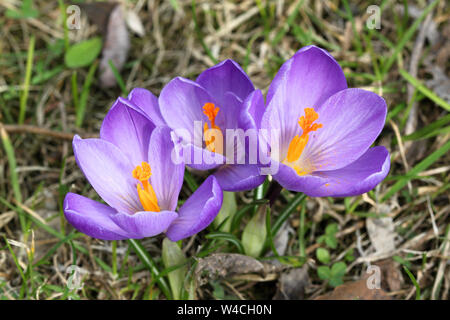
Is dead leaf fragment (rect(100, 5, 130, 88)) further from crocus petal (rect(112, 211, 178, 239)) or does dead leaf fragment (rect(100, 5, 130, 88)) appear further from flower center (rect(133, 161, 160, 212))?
crocus petal (rect(112, 211, 178, 239))

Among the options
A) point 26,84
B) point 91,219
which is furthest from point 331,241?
point 26,84

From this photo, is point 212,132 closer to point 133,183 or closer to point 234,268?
point 133,183

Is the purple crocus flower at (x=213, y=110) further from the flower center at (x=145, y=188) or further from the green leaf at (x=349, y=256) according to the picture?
the green leaf at (x=349, y=256)

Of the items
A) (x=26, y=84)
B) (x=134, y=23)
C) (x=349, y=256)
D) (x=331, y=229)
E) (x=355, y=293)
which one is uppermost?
(x=134, y=23)

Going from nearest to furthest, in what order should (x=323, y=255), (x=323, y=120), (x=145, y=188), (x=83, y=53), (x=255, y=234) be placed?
(x=145, y=188) < (x=323, y=120) < (x=255, y=234) < (x=323, y=255) < (x=83, y=53)

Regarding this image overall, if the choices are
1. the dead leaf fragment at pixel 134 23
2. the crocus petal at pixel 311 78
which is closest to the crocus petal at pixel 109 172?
the crocus petal at pixel 311 78

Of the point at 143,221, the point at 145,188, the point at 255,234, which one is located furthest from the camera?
the point at 255,234

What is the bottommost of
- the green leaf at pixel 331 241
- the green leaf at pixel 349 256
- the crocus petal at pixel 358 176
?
the green leaf at pixel 349 256
